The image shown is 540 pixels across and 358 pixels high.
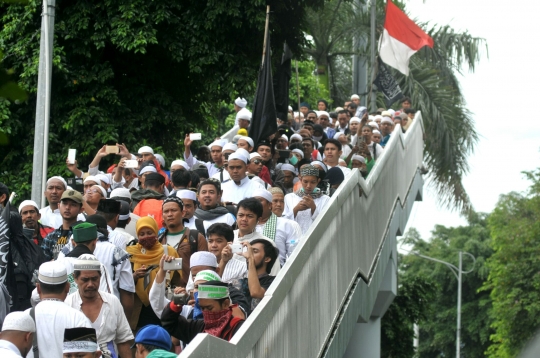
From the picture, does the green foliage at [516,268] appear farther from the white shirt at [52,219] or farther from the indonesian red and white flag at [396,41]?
the white shirt at [52,219]

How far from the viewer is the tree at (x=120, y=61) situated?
17.9 metres

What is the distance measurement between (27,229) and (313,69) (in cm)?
2488

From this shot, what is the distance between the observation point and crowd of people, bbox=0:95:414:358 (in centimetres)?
582

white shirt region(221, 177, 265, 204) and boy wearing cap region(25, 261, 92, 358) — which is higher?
white shirt region(221, 177, 265, 204)

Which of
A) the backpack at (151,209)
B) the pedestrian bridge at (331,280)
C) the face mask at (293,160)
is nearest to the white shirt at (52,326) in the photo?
the pedestrian bridge at (331,280)

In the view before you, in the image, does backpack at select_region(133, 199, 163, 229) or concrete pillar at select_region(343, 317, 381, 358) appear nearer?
backpack at select_region(133, 199, 163, 229)

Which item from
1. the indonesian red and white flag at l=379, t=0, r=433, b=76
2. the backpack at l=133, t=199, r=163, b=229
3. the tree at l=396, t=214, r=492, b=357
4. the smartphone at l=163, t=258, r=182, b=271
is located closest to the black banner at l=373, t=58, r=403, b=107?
the indonesian red and white flag at l=379, t=0, r=433, b=76

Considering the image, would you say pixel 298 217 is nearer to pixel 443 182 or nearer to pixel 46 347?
pixel 46 347

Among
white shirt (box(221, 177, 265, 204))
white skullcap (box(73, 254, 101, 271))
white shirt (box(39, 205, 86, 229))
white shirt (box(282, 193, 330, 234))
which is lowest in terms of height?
white skullcap (box(73, 254, 101, 271))

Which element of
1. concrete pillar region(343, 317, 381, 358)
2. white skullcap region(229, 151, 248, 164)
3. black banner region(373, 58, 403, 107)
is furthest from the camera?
black banner region(373, 58, 403, 107)

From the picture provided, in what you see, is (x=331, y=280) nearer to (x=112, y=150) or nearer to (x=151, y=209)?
(x=151, y=209)

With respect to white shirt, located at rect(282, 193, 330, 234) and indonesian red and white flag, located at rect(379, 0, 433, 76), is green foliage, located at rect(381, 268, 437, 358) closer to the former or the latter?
indonesian red and white flag, located at rect(379, 0, 433, 76)

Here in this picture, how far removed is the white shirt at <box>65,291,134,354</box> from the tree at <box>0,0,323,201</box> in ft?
37.6

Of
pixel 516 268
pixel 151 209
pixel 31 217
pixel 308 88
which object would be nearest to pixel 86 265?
pixel 31 217
